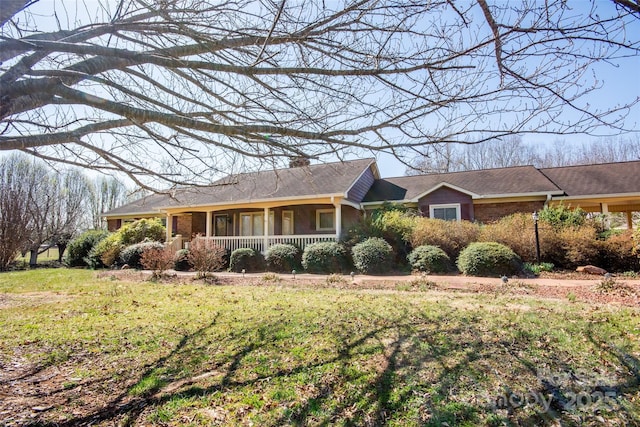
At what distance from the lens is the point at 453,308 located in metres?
6.20

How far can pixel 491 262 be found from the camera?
10742 mm

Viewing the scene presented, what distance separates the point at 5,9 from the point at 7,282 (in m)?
13.3

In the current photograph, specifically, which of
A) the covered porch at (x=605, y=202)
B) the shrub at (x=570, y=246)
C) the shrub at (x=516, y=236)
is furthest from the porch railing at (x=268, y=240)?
the covered porch at (x=605, y=202)

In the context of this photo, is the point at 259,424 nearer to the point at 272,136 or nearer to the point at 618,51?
the point at 272,136

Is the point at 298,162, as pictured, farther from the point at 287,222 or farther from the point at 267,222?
the point at 287,222

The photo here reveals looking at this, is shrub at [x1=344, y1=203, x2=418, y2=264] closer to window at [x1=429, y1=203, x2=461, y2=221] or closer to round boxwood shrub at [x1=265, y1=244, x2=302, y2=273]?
window at [x1=429, y1=203, x2=461, y2=221]

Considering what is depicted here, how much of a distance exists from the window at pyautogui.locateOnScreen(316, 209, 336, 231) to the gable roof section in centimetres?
210

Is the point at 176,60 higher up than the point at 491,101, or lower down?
higher up

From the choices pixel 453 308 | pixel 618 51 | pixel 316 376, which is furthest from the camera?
pixel 453 308

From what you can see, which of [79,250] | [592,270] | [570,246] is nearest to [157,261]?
[79,250]

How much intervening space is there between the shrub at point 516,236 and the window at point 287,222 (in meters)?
10.1

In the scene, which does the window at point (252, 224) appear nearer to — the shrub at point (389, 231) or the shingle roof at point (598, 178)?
the shrub at point (389, 231)

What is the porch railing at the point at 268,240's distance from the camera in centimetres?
1572

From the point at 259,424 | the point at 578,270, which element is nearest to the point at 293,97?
the point at 259,424
